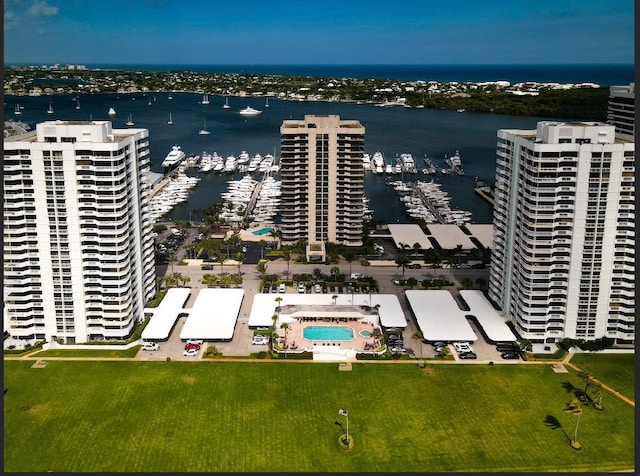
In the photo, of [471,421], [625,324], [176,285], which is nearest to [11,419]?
[176,285]

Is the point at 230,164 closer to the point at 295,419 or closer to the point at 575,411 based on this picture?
the point at 295,419

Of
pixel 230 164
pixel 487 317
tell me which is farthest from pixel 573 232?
pixel 230 164

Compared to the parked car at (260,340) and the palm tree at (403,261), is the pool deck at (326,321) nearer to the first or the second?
the parked car at (260,340)

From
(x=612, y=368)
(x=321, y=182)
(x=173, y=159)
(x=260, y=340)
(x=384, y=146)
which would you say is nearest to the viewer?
(x=612, y=368)

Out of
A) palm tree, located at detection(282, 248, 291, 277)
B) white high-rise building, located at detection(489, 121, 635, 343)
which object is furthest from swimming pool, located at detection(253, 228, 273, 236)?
white high-rise building, located at detection(489, 121, 635, 343)

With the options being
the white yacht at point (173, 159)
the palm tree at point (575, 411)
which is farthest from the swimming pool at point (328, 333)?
the white yacht at point (173, 159)

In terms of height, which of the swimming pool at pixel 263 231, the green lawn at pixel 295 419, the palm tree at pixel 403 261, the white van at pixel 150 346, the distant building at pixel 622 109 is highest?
the distant building at pixel 622 109
